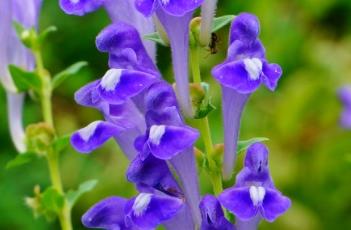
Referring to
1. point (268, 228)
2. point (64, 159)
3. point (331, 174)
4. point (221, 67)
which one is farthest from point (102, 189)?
point (221, 67)

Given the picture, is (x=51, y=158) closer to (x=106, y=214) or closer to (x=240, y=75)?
(x=106, y=214)

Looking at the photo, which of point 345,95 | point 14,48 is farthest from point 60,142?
point 345,95

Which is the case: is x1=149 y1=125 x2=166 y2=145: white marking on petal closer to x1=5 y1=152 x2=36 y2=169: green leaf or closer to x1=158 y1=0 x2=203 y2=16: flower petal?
x1=158 y1=0 x2=203 y2=16: flower petal

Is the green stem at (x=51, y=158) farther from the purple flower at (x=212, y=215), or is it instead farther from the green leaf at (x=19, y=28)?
the purple flower at (x=212, y=215)

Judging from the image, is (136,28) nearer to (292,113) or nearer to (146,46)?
(146,46)

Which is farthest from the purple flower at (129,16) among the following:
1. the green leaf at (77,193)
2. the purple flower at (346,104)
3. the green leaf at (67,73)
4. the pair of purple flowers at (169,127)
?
the purple flower at (346,104)
